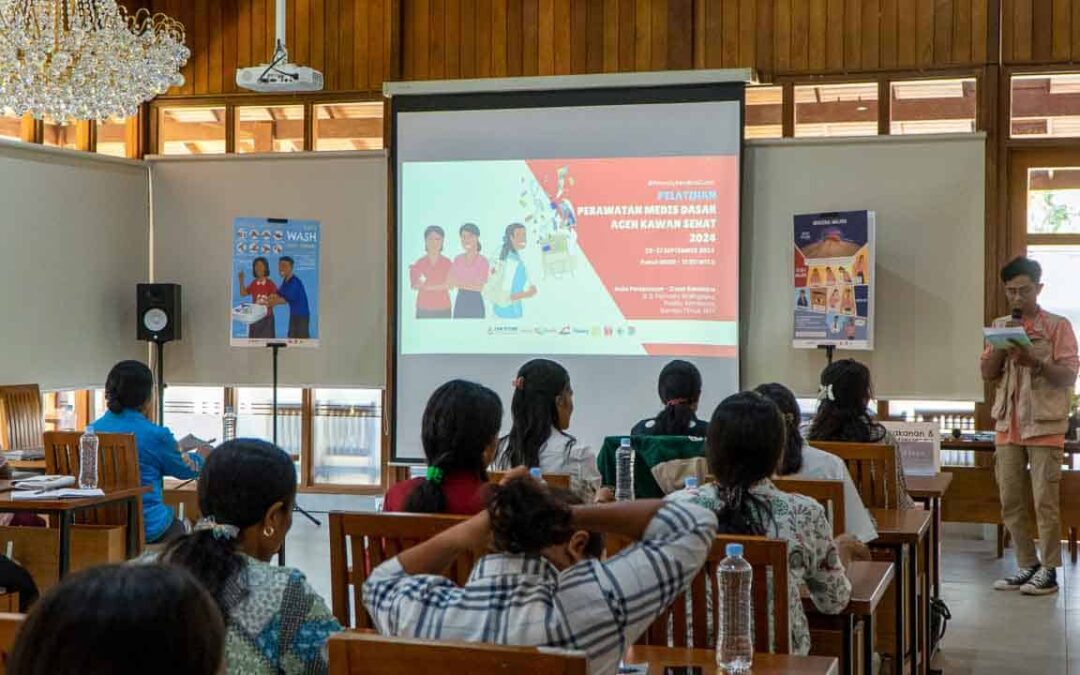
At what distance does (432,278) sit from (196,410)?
2333mm

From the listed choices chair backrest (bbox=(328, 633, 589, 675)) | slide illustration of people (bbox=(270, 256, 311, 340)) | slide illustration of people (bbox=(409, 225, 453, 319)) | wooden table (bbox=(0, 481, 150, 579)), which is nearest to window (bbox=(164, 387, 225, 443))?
slide illustration of people (bbox=(270, 256, 311, 340))

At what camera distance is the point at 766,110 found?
848 centimetres

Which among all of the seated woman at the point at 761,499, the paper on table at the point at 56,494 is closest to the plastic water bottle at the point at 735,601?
the seated woman at the point at 761,499

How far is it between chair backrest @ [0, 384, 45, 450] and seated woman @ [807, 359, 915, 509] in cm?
516

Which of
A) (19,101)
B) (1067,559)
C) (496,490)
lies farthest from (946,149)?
(496,490)

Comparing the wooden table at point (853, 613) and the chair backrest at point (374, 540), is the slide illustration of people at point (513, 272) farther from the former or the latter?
the chair backrest at point (374, 540)

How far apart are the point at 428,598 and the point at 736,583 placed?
0.86 metres

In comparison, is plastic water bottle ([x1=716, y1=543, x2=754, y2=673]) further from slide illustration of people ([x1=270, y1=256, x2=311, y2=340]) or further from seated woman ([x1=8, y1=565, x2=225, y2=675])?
slide illustration of people ([x1=270, y1=256, x2=311, y2=340])

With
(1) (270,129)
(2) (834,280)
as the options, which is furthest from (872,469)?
(1) (270,129)

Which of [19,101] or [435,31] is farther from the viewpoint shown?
[435,31]

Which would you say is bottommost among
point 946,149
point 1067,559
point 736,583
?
point 1067,559

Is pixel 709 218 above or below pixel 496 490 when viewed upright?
above

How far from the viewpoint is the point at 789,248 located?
8195 millimetres

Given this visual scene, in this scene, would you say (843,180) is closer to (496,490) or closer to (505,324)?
(505,324)
